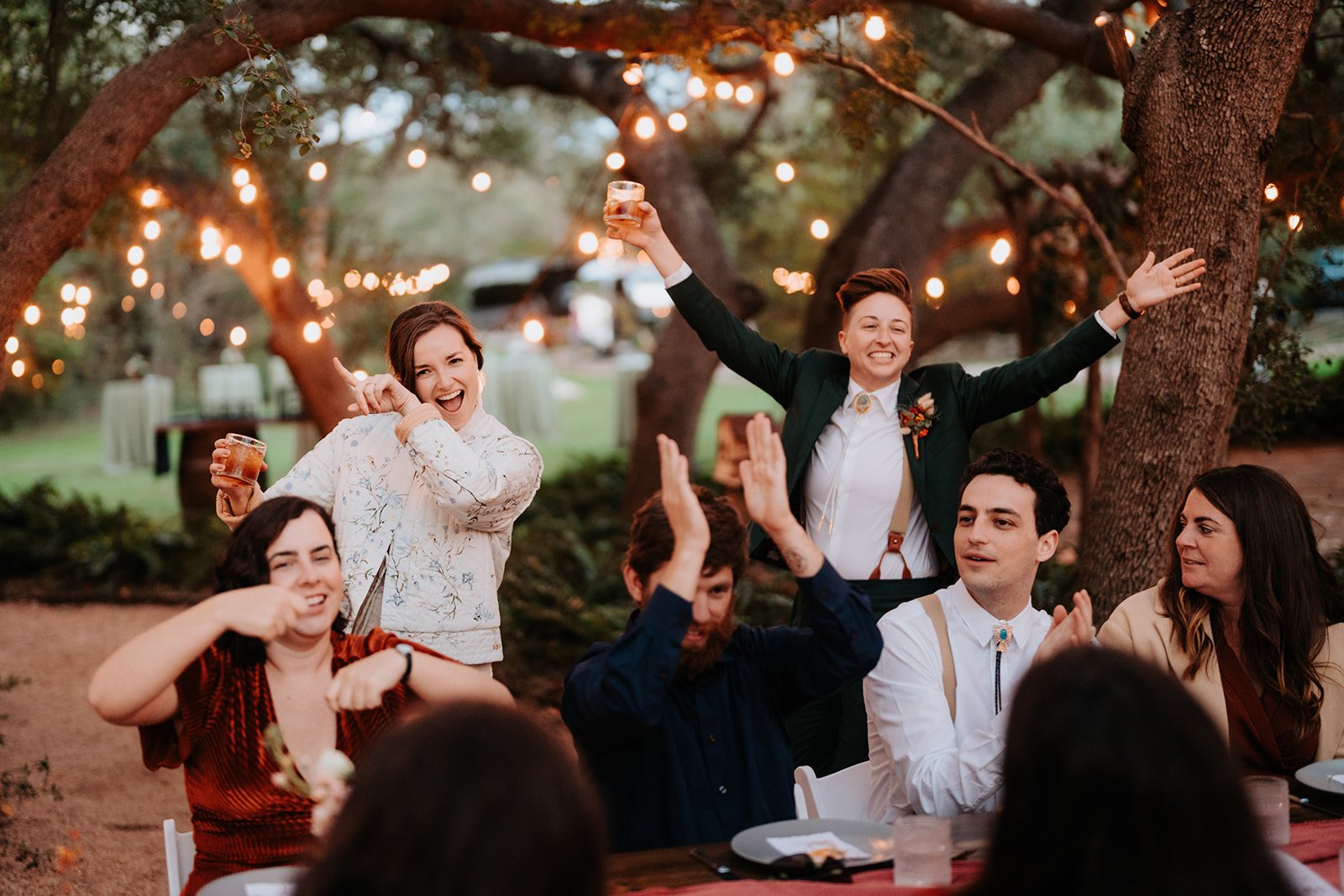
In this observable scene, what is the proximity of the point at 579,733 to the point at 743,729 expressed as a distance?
0.36m

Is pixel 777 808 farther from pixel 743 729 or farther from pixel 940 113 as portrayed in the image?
pixel 940 113

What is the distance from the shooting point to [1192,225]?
4.07 m

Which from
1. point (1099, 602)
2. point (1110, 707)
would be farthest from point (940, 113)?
point (1110, 707)

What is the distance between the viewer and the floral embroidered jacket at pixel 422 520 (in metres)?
3.14

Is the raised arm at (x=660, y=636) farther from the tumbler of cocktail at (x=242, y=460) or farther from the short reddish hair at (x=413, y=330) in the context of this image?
the tumbler of cocktail at (x=242, y=460)

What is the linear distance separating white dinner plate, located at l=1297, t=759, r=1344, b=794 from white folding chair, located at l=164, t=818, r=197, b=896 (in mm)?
2229

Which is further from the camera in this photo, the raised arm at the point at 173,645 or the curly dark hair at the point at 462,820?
the raised arm at the point at 173,645

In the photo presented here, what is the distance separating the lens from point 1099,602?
441 cm

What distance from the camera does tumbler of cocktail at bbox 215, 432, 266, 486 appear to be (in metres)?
3.12

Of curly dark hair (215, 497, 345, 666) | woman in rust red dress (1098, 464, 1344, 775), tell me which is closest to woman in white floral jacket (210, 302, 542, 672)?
curly dark hair (215, 497, 345, 666)

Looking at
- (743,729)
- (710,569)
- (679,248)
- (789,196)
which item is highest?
(789,196)

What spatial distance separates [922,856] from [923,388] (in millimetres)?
1871

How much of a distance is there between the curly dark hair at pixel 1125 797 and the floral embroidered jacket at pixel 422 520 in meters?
1.87

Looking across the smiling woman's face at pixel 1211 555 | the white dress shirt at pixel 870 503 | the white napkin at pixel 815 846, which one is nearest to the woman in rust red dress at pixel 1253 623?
the smiling woman's face at pixel 1211 555
